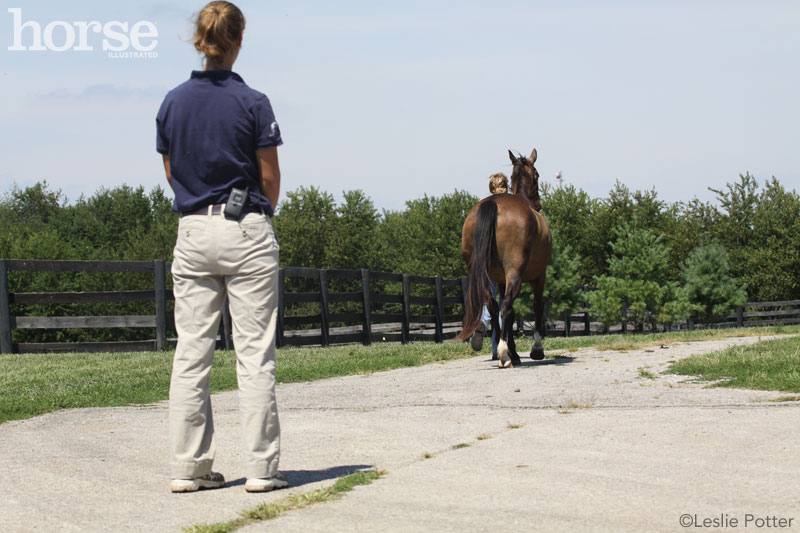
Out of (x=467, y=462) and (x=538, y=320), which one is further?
(x=538, y=320)

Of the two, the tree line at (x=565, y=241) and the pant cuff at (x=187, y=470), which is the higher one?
the tree line at (x=565, y=241)

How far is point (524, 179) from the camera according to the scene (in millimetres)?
10945

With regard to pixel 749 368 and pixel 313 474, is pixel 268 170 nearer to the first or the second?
pixel 313 474

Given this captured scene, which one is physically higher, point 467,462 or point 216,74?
point 216,74

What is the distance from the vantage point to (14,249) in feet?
147

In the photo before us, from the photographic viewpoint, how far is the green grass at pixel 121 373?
24.8 ft

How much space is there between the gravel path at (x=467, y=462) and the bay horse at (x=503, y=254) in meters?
2.41

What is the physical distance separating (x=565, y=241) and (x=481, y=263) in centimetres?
4170

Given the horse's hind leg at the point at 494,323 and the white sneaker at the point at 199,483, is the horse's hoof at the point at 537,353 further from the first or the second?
the white sneaker at the point at 199,483

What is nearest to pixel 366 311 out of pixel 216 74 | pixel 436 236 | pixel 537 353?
pixel 537 353

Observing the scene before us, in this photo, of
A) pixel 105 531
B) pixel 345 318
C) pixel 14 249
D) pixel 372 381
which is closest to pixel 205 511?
pixel 105 531

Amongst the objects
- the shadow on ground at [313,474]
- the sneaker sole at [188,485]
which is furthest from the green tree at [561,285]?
the sneaker sole at [188,485]

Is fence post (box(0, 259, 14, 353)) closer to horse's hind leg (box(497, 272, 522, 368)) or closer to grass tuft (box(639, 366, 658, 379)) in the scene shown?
horse's hind leg (box(497, 272, 522, 368))

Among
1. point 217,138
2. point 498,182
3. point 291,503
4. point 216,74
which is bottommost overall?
point 291,503
